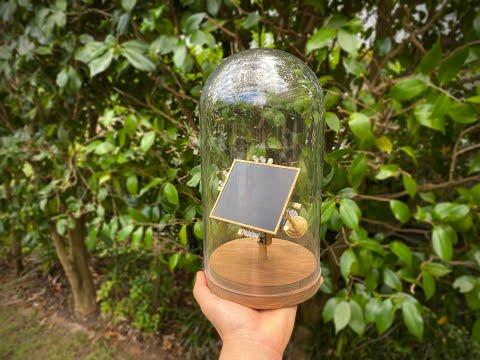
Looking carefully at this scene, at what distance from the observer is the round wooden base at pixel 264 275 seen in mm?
816

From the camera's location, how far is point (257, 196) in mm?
842

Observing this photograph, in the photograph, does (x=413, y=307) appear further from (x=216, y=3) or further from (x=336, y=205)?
(x=216, y=3)

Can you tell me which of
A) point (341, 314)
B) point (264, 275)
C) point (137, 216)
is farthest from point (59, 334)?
point (264, 275)

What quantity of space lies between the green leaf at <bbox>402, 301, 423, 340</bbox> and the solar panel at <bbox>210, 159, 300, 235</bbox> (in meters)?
0.75

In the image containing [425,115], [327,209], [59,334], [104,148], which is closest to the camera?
[327,209]

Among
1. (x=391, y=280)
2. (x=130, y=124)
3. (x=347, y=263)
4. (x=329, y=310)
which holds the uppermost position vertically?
(x=130, y=124)

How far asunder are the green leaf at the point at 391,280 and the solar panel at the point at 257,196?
0.72 metres

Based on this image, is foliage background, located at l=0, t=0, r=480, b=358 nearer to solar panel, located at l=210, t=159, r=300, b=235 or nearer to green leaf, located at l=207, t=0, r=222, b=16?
green leaf, located at l=207, t=0, r=222, b=16

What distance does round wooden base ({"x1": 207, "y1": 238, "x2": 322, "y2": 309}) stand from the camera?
2.68 feet

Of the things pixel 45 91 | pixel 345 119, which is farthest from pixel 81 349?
pixel 345 119

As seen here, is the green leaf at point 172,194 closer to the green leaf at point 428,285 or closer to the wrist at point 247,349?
the wrist at point 247,349

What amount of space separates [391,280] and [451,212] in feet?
1.01

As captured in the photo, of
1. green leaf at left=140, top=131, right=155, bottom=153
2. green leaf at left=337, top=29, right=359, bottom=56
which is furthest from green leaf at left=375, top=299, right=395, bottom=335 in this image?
green leaf at left=140, top=131, right=155, bottom=153

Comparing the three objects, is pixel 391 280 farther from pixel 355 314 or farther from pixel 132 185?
pixel 132 185
